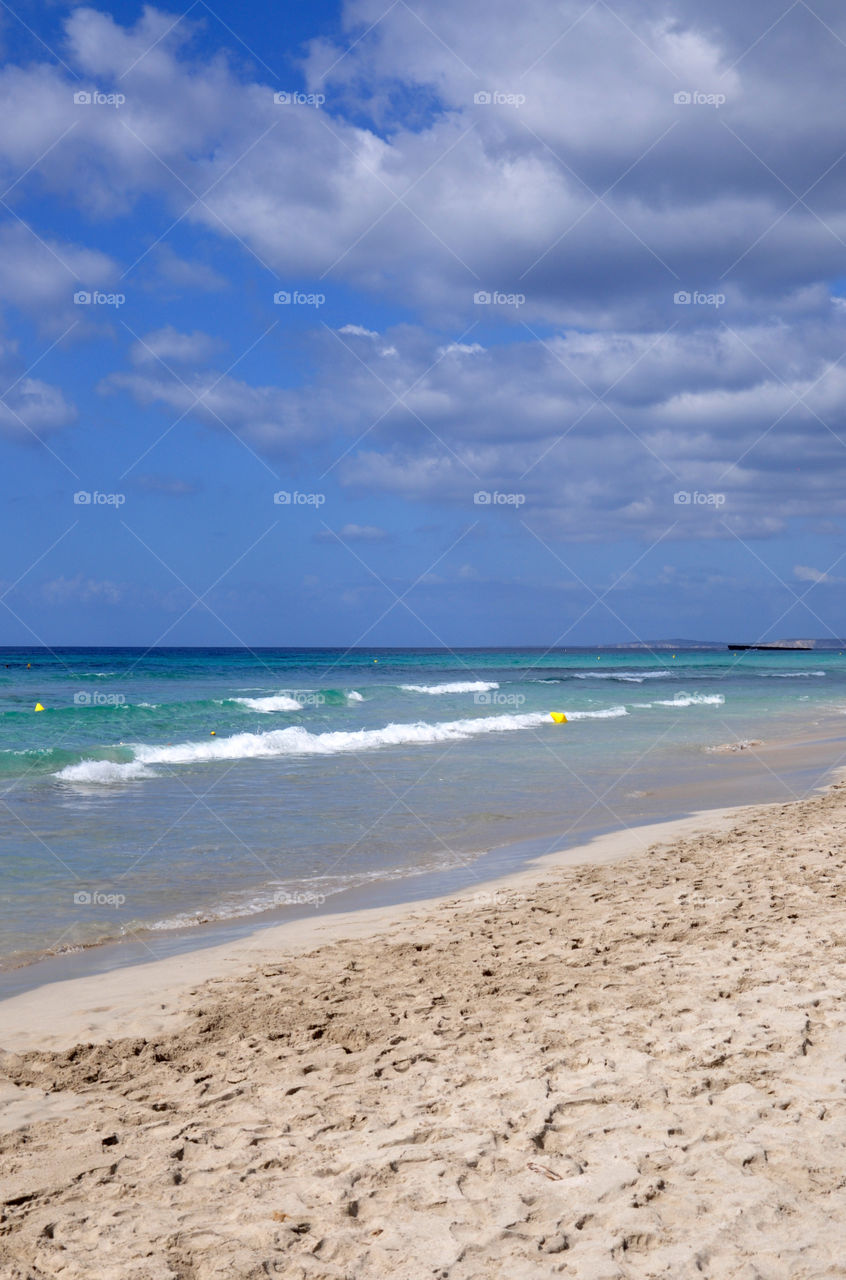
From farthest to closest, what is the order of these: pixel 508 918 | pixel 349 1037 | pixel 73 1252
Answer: pixel 508 918, pixel 349 1037, pixel 73 1252

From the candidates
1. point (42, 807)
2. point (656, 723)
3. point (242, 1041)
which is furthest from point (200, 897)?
point (656, 723)

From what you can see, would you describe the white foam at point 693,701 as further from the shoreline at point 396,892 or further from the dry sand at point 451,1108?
the dry sand at point 451,1108

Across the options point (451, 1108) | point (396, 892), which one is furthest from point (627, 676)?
point (451, 1108)

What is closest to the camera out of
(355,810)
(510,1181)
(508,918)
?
(510,1181)

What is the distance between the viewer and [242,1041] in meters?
4.93

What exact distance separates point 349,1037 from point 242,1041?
591mm

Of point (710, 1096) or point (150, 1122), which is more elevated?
point (710, 1096)

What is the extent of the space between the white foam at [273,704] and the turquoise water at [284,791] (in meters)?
0.13

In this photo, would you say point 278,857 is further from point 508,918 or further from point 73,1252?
point 73,1252

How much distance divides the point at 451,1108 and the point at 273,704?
28767mm

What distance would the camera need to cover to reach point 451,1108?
3.89m

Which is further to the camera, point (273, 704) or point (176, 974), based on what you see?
point (273, 704)

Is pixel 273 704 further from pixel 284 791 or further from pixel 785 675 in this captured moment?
pixel 785 675

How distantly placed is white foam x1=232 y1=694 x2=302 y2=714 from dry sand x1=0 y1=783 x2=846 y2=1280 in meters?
24.0
